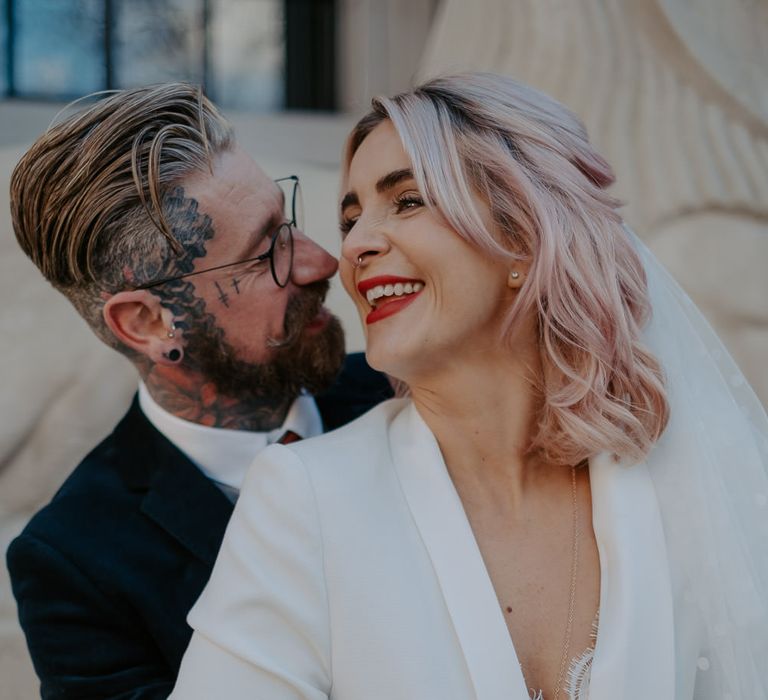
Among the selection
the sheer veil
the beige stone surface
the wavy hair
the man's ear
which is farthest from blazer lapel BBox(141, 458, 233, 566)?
the beige stone surface

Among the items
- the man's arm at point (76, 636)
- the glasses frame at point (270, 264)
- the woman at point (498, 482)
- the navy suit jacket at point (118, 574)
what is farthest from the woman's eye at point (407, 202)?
the man's arm at point (76, 636)

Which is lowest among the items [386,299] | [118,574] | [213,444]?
[118,574]

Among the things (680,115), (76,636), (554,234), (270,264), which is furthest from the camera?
(680,115)

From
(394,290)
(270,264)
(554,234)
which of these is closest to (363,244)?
(394,290)

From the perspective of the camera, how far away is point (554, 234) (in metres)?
2.00

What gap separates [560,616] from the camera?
2.01 m

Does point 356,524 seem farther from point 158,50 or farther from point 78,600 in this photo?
point 158,50

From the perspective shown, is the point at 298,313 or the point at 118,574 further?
the point at 298,313

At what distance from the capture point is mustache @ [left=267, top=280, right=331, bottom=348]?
8.39 ft

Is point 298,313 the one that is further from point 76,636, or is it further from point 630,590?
point 630,590

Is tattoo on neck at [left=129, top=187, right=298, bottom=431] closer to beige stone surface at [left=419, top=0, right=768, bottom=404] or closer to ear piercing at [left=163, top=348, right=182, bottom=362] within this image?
ear piercing at [left=163, top=348, right=182, bottom=362]

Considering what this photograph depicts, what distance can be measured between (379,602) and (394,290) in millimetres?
577

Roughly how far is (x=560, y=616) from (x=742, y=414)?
604mm

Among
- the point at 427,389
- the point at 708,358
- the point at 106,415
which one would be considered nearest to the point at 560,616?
the point at 427,389
